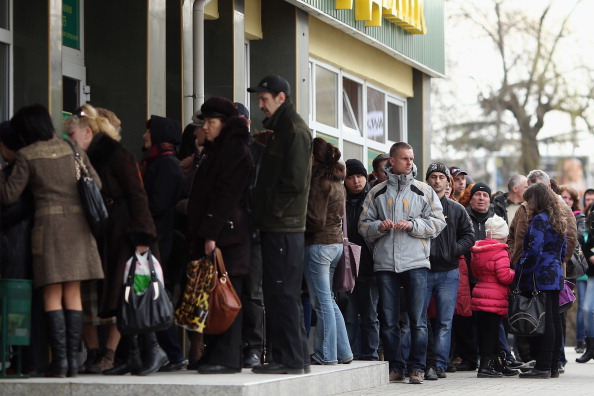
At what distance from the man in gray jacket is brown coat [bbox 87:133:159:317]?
3022 mm

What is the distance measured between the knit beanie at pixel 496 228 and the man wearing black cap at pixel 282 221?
4126 mm

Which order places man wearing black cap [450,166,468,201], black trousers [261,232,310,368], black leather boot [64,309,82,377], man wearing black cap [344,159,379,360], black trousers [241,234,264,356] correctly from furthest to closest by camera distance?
man wearing black cap [450,166,468,201]
man wearing black cap [344,159,379,360]
black trousers [241,234,264,356]
black trousers [261,232,310,368]
black leather boot [64,309,82,377]

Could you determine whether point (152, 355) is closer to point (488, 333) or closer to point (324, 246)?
point (324, 246)

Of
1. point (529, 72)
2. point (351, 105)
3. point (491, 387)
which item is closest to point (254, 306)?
point (491, 387)

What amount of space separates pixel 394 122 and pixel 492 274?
890 centimetres

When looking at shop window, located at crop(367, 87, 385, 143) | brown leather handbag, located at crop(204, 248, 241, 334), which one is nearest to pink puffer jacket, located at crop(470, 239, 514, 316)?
brown leather handbag, located at crop(204, 248, 241, 334)

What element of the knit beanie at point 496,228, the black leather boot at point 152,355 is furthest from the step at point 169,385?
the knit beanie at point 496,228

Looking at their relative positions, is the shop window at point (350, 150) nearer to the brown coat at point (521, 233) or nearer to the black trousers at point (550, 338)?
the brown coat at point (521, 233)

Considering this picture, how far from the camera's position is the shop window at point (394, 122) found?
21.9 meters

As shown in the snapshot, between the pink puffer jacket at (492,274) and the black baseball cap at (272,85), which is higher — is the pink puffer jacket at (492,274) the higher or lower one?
the lower one

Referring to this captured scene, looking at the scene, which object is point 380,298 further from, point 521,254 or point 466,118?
point 466,118

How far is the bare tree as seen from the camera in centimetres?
4597

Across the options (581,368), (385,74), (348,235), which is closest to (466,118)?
(385,74)

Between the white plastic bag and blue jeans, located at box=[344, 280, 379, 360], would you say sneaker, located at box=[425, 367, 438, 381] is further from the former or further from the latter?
the white plastic bag
